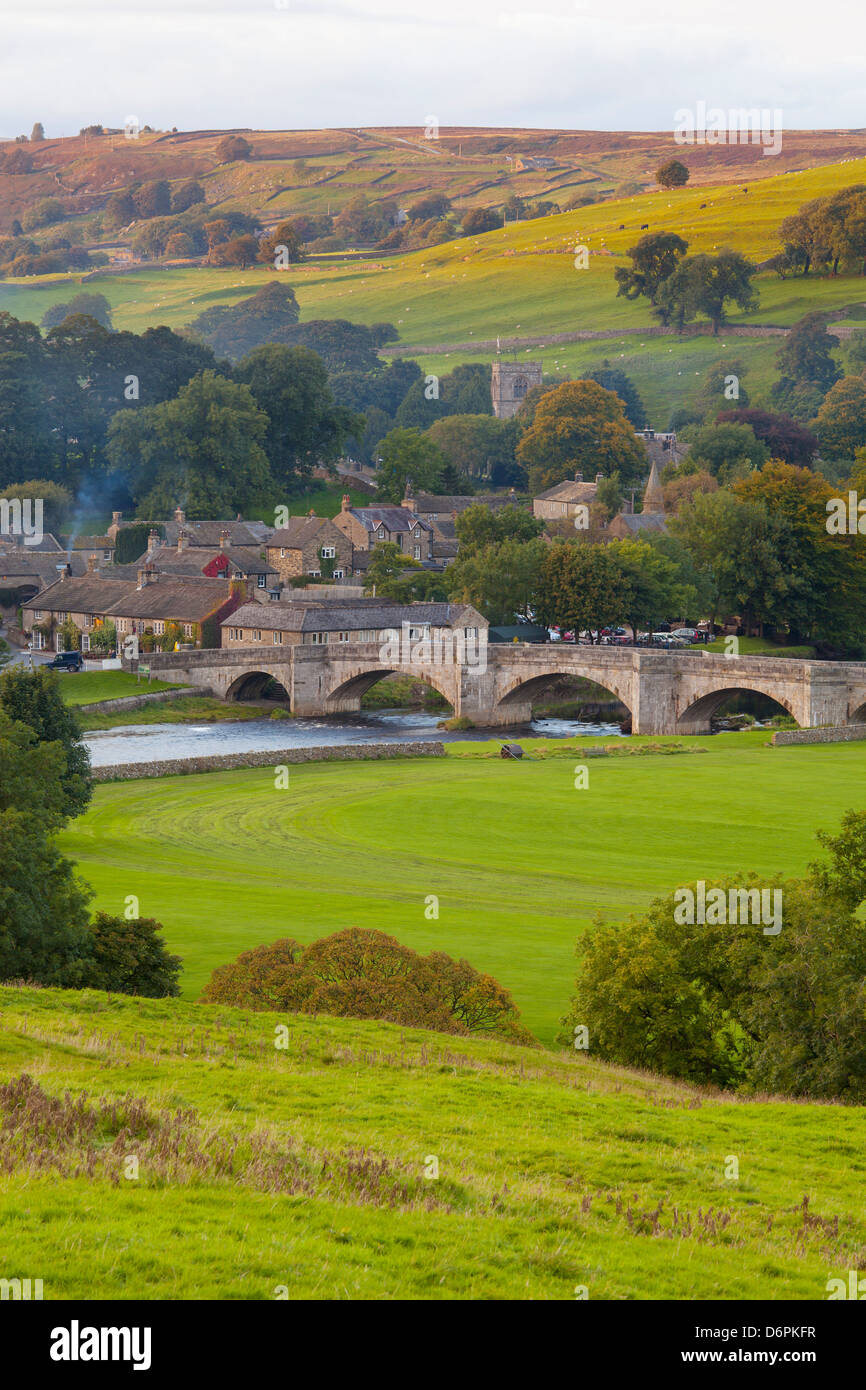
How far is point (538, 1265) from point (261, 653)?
294 ft

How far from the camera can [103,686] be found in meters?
100

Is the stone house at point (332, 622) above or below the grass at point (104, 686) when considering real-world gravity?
above

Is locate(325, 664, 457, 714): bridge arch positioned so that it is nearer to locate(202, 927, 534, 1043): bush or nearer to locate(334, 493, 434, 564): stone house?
locate(334, 493, 434, 564): stone house

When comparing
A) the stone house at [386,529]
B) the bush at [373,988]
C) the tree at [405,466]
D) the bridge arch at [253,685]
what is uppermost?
the tree at [405,466]

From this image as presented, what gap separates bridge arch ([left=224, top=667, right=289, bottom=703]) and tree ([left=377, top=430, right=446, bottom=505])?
51033mm

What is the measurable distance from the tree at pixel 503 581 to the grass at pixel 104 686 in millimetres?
23065

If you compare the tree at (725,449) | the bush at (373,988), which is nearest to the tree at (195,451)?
the tree at (725,449)

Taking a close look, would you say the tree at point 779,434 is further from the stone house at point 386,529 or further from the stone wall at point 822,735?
the stone wall at point 822,735

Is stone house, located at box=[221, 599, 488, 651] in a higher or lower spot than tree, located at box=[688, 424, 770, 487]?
lower

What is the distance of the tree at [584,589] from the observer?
110562mm

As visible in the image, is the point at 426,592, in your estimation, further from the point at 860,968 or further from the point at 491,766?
the point at 860,968

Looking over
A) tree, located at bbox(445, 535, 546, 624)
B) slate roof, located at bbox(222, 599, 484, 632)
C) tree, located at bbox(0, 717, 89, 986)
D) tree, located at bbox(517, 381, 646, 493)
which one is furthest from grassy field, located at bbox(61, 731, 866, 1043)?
tree, located at bbox(517, 381, 646, 493)

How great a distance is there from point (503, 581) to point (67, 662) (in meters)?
30.1

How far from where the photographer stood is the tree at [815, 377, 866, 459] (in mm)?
183500
